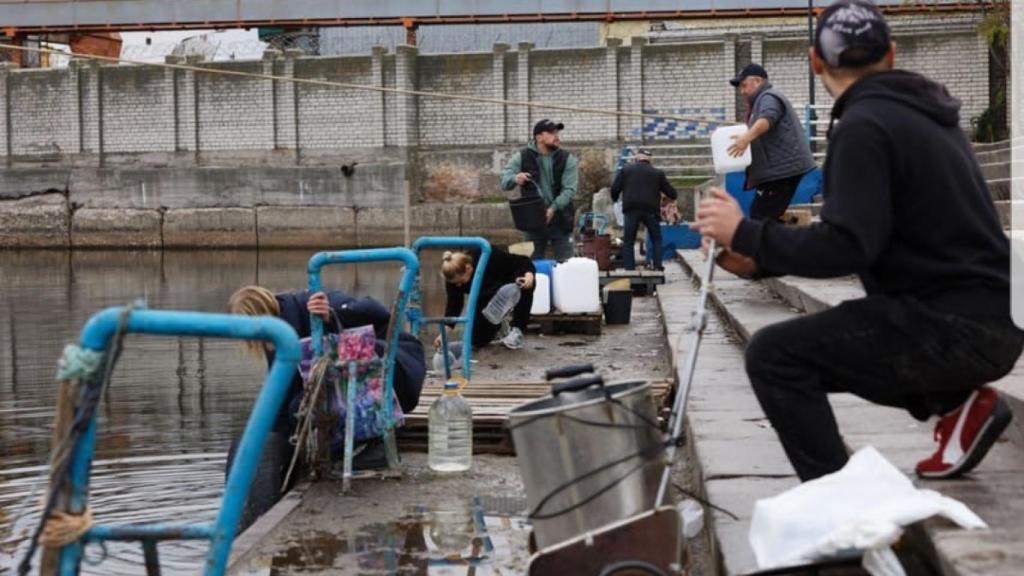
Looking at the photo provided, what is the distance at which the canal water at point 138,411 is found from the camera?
6.92 meters

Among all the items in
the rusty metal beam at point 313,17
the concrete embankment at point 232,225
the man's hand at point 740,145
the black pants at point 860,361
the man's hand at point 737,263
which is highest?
the rusty metal beam at point 313,17

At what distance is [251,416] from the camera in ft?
11.2

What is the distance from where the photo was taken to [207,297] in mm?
21719

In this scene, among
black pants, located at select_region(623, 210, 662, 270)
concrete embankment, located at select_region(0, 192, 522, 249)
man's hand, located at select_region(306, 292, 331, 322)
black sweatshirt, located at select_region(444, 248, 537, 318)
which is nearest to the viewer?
man's hand, located at select_region(306, 292, 331, 322)

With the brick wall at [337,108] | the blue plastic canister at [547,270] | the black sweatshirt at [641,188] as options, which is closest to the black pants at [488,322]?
the blue plastic canister at [547,270]

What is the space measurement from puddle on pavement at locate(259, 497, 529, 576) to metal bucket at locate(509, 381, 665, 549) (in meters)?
1.22

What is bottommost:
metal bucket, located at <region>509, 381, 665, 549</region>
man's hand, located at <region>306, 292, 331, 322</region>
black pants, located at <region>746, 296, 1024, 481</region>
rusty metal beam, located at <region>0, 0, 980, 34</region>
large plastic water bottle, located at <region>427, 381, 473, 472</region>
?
large plastic water bottle, located at <region>427, 381, 473, 472</region>

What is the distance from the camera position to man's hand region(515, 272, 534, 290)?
36.6 feet

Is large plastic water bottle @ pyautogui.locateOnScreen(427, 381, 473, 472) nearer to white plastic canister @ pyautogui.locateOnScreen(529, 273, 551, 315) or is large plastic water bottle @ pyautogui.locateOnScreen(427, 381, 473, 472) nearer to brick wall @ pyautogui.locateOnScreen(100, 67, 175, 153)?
white plastic canister @ pyautogui.locateOnScreen(529, 273, 551, 315)

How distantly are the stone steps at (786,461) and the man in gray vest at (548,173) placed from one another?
430 cm

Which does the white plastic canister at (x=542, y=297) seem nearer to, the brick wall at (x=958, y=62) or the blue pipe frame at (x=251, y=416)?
the blue pipe frame at (x=251, y=416)

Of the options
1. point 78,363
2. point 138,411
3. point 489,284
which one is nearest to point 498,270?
point 489,284

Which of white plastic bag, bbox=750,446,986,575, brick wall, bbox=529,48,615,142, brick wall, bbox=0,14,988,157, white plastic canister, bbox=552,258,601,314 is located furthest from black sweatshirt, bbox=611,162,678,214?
brick wall, bbox=529,48,615,142

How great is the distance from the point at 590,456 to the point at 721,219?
0.73m
